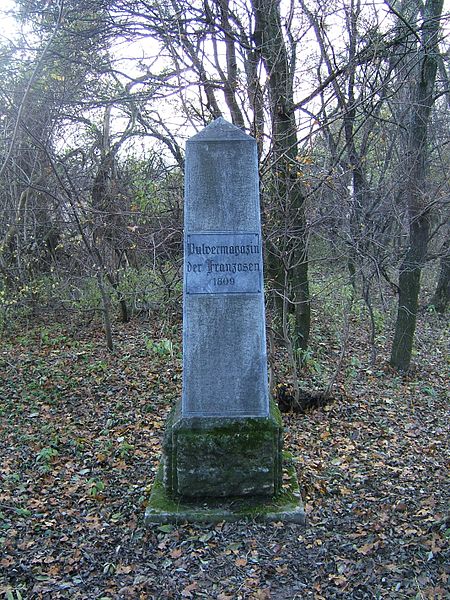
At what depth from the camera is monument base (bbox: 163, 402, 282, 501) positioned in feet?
13.2

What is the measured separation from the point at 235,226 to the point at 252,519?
216 centimetres

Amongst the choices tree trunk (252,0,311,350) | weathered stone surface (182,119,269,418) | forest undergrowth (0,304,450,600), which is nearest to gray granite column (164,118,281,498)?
weathered stone surface (182,119,269,418)

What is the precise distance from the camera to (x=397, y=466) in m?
5.12

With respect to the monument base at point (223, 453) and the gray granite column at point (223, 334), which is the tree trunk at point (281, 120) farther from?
the monument base at point (223, 453)

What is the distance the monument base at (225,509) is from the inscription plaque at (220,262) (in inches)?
63.3

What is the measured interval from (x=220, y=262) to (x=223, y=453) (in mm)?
1434

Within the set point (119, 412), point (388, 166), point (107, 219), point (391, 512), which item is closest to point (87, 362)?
point (119, 412)

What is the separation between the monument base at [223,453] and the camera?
13.2ft

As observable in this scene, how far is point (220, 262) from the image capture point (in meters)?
3.99

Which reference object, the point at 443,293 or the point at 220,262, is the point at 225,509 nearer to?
the point at 220,262

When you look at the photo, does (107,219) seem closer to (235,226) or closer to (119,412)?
(119,412)

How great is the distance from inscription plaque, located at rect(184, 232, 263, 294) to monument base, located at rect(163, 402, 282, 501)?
1.00 metres

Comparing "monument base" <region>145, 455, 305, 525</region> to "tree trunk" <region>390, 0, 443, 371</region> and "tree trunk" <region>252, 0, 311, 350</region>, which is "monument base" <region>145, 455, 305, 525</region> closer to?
"tree trunk" <region>252, 0, 311, 350</region>

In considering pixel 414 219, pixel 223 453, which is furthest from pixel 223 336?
pixel 414 219
